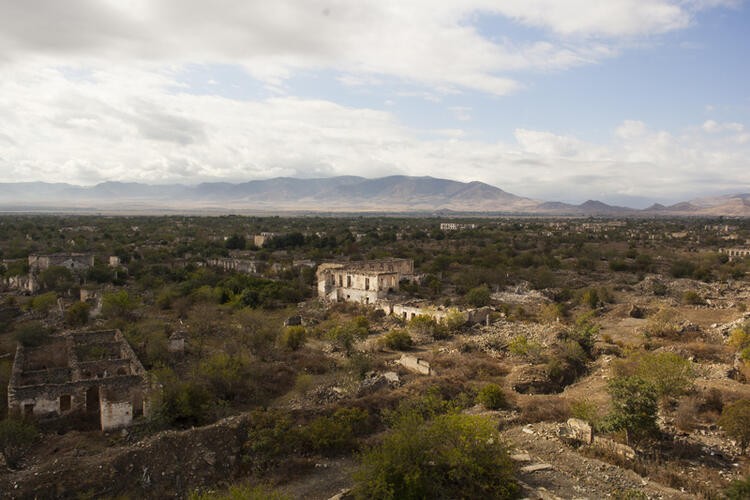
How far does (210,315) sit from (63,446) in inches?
540

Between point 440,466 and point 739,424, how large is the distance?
772 centimetres

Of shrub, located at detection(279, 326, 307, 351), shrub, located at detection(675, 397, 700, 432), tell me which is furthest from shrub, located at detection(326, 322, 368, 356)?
shrub, located at detection(675, 397, 700, 432)

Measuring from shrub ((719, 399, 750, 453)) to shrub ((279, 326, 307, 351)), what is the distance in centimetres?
1619

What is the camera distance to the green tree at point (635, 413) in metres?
12.9

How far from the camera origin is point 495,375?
19141 mm

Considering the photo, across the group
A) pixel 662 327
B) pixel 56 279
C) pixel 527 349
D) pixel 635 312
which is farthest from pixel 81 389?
pixel 635 312

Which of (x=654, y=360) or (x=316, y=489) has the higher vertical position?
(x=654, y=360)

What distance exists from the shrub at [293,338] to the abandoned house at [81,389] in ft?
21.0

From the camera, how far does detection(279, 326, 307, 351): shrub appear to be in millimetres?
23234

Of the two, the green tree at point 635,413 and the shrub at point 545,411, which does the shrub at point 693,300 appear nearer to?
the shrub at point 545,411

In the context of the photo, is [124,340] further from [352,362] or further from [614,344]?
[614,344]

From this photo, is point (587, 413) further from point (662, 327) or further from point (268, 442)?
point (662, 327)

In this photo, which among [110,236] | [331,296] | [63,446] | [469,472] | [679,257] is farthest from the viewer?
[110,236]

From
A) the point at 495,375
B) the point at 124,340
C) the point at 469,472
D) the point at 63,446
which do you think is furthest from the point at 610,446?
the point at 124,340
